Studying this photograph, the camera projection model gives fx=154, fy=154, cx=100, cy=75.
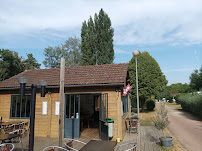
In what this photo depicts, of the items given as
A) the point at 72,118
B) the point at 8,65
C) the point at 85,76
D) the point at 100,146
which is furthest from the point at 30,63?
the point at 100,146

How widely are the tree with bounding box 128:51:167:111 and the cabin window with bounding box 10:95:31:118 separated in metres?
14.0

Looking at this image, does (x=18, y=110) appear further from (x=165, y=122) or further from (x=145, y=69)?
(x=145, y=69)

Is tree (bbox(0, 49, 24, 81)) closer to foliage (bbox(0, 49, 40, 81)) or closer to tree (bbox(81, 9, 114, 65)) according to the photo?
foliage (bbox(0, 49, 40, 81))

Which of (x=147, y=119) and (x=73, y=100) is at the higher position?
(x=73, y=100)

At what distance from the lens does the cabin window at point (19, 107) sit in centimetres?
917

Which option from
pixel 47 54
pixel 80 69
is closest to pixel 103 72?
pixel 80 69

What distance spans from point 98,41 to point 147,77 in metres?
10.1

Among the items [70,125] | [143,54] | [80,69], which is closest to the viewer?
[70,125]

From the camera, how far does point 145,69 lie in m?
20.8

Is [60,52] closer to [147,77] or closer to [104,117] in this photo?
[147,77]

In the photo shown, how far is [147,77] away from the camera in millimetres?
20094

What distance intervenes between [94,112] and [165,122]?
8.20m

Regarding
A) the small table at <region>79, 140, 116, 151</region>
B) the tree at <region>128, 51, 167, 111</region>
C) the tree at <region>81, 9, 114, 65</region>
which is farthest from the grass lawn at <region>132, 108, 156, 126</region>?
the tree at <region>81, 9, 114, 65</region>

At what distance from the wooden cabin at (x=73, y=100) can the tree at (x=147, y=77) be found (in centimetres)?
1133
